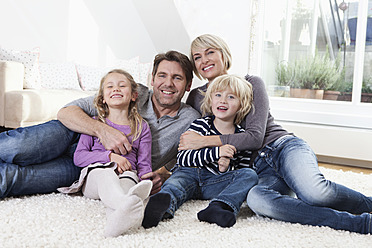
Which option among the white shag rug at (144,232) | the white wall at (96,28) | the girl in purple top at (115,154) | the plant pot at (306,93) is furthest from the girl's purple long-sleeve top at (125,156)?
the white wall at (96,28)

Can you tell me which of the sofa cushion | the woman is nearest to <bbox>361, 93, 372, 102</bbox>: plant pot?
the woman

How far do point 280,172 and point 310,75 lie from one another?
206 centimetres

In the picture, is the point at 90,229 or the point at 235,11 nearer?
the point at 90,229

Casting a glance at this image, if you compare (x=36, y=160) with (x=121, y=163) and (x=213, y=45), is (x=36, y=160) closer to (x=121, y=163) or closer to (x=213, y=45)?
(x=121, y=163)

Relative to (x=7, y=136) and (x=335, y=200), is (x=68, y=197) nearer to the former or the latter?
(x=7, y=136)

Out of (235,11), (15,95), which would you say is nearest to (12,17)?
(15,95)

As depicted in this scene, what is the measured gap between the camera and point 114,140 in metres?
1.67

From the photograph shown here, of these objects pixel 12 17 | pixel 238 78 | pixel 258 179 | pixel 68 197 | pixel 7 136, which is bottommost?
pixel 68 197

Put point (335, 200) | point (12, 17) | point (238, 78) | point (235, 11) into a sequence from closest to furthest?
point (335, 200), point (238, 78), point (235, 11), point (12, 17)

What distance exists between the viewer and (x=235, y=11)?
384 cm

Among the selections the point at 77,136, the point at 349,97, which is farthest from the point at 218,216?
the point at 349,97

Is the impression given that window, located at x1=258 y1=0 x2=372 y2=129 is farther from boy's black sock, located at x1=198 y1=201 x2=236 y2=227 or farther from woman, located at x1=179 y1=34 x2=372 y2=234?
boy's black sock, located at x1=198 y1=201 x2=236 y2=227

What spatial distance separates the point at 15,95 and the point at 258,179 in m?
2.36

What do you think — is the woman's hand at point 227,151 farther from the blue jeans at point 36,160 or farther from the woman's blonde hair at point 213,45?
the blue jeans at point 36,160
